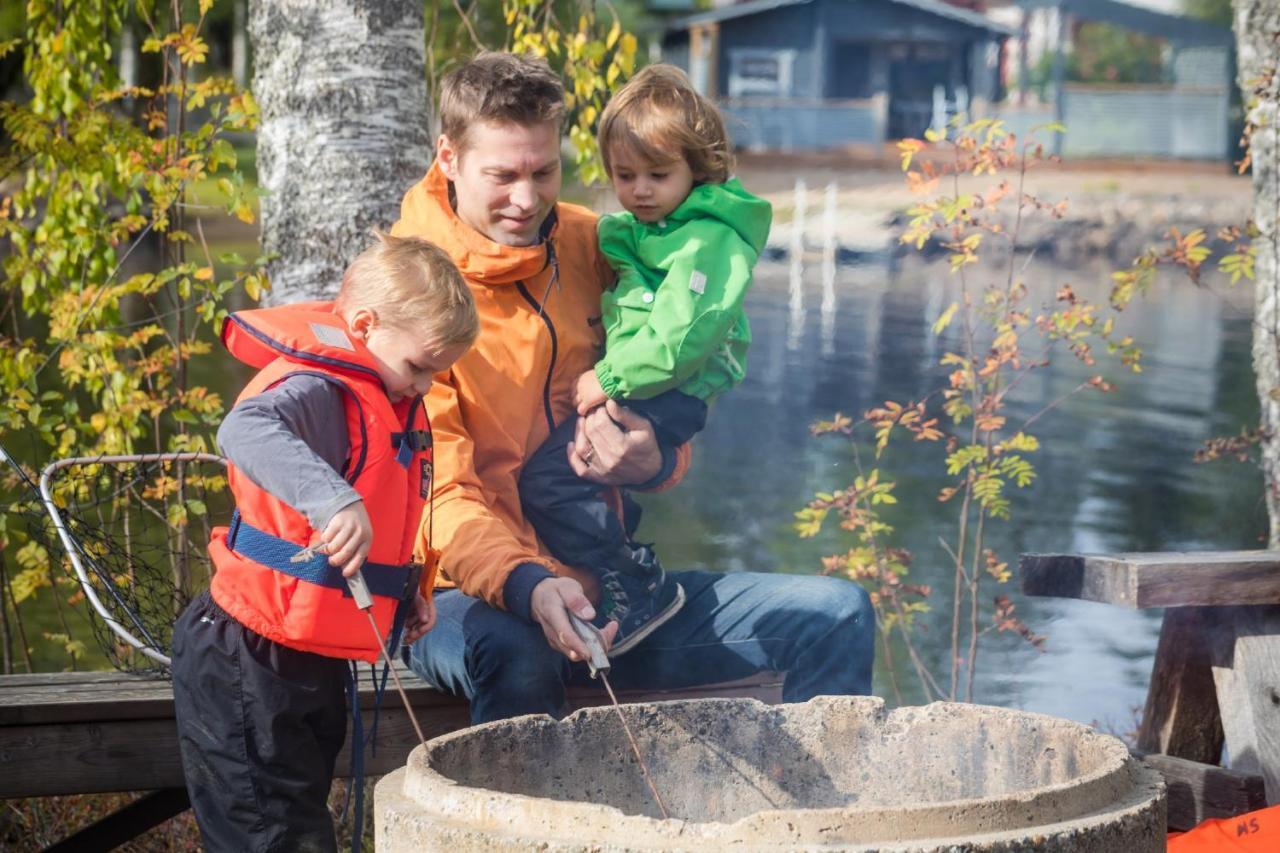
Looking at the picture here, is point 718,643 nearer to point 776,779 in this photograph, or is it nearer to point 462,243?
point 776,779

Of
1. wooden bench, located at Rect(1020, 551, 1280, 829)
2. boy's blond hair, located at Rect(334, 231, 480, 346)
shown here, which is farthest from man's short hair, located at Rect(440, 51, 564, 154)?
wooden bench, located at Rect(1020, 551, 1280, 829)

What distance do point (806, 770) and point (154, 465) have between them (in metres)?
2.26

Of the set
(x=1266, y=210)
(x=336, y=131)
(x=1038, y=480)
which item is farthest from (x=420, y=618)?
(x=1038, y=480)

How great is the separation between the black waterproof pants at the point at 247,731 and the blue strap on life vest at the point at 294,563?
14cm

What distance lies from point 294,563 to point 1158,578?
193 centimetres

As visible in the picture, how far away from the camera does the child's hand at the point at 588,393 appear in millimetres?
3441

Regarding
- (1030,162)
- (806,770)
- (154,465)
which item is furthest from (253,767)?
(1030,162)

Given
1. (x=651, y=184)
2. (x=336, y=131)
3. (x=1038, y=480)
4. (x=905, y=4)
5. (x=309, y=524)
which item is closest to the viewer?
(x=309, y=524)

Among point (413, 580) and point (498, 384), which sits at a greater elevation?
point (498, 384)

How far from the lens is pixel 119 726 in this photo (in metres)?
3.42

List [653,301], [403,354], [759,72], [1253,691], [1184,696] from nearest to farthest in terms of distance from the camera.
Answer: [403,354] → [653,301] → [1253,691] → [1184,696] → [759,72]

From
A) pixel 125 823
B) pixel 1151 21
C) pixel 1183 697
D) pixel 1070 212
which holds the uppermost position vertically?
pixel 1151 21

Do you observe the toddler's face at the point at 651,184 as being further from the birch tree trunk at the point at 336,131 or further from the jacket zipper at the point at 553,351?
the birch tree trunk at the point at 336,131

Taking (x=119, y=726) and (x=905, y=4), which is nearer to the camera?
(x=119, y=726)
